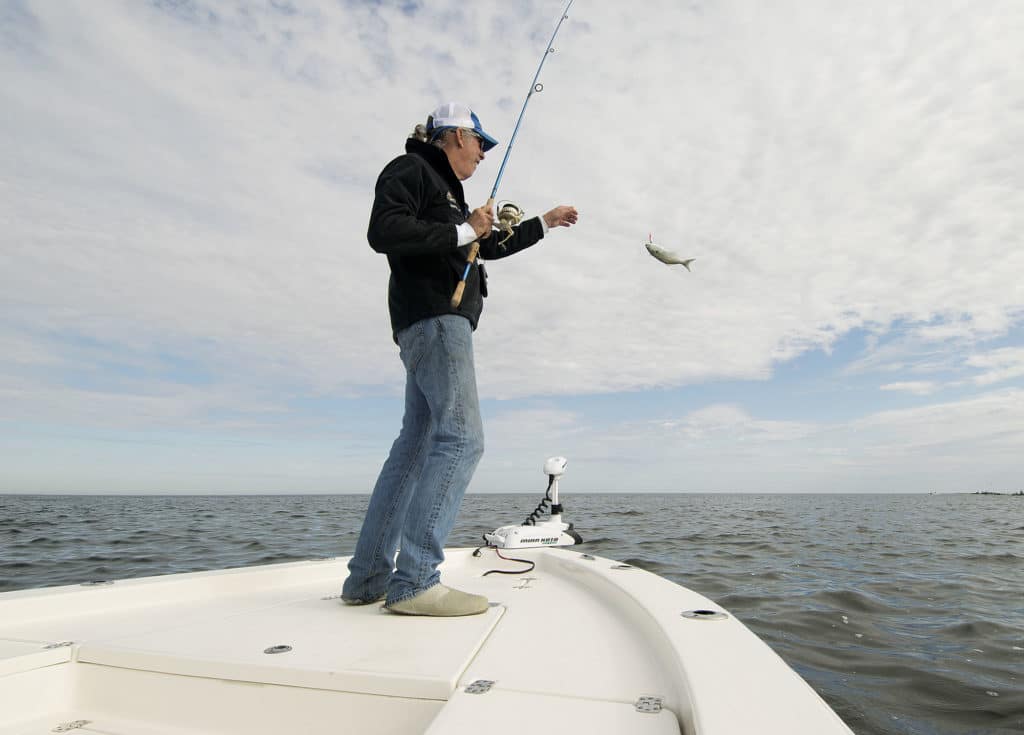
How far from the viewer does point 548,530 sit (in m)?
4.41

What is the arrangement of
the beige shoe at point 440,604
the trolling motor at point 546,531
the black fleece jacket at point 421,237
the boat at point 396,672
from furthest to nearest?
the trolling motor at point 546,531
the black fleece jacket at point 421,237
the beige shoe at point 440,604
the boat at point 396,672

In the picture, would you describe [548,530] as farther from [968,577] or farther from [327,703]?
[968,577]

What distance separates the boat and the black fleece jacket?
109 cm

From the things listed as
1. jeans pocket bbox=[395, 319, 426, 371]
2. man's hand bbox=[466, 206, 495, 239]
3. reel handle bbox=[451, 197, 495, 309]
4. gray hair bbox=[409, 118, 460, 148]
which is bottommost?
jeans pocket bbox=[395, 319, 426, 371]

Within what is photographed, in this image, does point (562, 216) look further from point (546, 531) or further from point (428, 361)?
point (546, 531)

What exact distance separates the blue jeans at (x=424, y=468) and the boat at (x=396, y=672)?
0.15 meters

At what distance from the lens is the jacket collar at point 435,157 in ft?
7.27

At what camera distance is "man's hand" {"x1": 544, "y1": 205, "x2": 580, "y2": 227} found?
98.0 inches

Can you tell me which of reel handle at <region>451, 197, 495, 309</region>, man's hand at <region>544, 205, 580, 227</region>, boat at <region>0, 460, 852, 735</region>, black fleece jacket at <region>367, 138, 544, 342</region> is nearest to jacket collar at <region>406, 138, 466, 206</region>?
black fleece jacket at <region>367, 138, 544, 342</region>

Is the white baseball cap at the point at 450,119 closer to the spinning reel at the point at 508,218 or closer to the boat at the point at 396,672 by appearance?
the spinning reel at the point at 508,218

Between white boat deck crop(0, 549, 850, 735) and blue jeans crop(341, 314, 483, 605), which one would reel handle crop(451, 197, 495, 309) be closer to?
blue jeans crop(341, 314, 483, 605)

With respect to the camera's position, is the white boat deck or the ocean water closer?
the white boat deck

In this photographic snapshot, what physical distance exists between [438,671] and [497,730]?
310 millimetres

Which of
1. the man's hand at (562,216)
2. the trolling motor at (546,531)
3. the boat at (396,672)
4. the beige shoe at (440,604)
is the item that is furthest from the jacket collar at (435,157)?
the trolling motor at (546,531)
